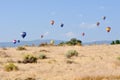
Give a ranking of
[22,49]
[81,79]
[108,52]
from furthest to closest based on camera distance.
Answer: [22,49]
[108,52]
[81,79]

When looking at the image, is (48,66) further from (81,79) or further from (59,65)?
(81,79)

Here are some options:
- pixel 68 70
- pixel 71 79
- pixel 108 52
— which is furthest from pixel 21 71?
pixel 108 52

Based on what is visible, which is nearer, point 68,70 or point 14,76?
point 14,76

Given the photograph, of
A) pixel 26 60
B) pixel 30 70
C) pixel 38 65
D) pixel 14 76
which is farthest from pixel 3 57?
pixel 14 76

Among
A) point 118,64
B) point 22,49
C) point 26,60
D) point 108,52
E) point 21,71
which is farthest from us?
point 22,49

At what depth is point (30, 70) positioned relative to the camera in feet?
118

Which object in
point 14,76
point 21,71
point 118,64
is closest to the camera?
point 14,76

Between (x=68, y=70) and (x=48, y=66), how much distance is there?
366 cm

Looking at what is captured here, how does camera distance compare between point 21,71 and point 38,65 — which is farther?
point 38,65

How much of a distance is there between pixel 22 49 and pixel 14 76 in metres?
27.6

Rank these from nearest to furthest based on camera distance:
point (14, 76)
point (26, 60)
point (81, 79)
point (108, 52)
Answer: point (81, 79)
point (14, 76)
point (26, 60)
point (108, 52)

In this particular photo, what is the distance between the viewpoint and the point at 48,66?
3912cm

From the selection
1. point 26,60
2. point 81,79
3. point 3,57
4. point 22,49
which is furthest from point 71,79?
point 22,49

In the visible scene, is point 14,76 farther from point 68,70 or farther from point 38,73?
point 68,70
